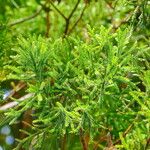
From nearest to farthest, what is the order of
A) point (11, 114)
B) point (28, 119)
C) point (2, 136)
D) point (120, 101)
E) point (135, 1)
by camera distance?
point (11, 114)
point (120, 101)
point (135, 1)
point (28, 119)
point (2, 136)

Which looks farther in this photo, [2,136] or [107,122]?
[2,136]

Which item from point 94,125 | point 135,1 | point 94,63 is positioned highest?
point 135,1

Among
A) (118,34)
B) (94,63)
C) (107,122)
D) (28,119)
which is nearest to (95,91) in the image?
(94,63)

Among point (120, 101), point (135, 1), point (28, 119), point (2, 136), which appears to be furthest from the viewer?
point (2, 136)

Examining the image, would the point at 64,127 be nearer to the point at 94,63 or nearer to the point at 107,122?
the point at 94,63

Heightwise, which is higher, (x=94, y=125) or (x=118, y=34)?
(x=118, y=34)

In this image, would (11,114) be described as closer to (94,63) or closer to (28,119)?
(94,63)
